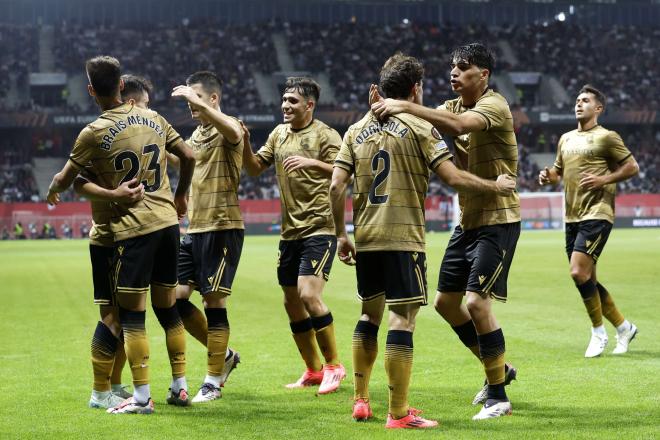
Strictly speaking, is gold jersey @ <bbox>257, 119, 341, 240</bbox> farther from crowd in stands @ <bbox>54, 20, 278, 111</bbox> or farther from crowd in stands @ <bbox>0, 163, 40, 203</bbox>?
crowd in stands @ <bbox>54, 20, 278, 111</bbox>

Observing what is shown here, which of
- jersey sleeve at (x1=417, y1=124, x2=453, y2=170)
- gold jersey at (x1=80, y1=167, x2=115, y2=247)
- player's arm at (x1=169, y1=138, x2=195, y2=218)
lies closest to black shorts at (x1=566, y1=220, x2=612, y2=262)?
jersey sleeve at (x1=417, y1=124, x2=453, y2=170)

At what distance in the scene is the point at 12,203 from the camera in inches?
1896

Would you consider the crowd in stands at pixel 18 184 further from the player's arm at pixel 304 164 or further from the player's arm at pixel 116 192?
the player's arm at pixel 116 192

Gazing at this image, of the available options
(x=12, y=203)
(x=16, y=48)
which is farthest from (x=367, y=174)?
(x=16, y=48)

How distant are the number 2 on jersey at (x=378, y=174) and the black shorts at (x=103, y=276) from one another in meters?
2.13

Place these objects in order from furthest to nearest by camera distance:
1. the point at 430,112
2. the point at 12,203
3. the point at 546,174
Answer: the point at 12,203, the point at 546,174, the point at 430,112

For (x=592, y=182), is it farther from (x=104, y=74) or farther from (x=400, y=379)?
(x=104, y=74)

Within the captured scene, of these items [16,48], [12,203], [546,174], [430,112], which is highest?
[16,48]

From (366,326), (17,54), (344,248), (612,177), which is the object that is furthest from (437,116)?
(17,54)

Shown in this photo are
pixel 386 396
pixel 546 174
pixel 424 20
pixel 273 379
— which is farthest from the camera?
pixel 424 20

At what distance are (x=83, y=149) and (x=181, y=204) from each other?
98 cm

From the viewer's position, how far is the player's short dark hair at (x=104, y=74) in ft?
22.5

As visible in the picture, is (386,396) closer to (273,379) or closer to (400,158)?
(273,379)

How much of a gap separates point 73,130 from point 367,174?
53.2m
